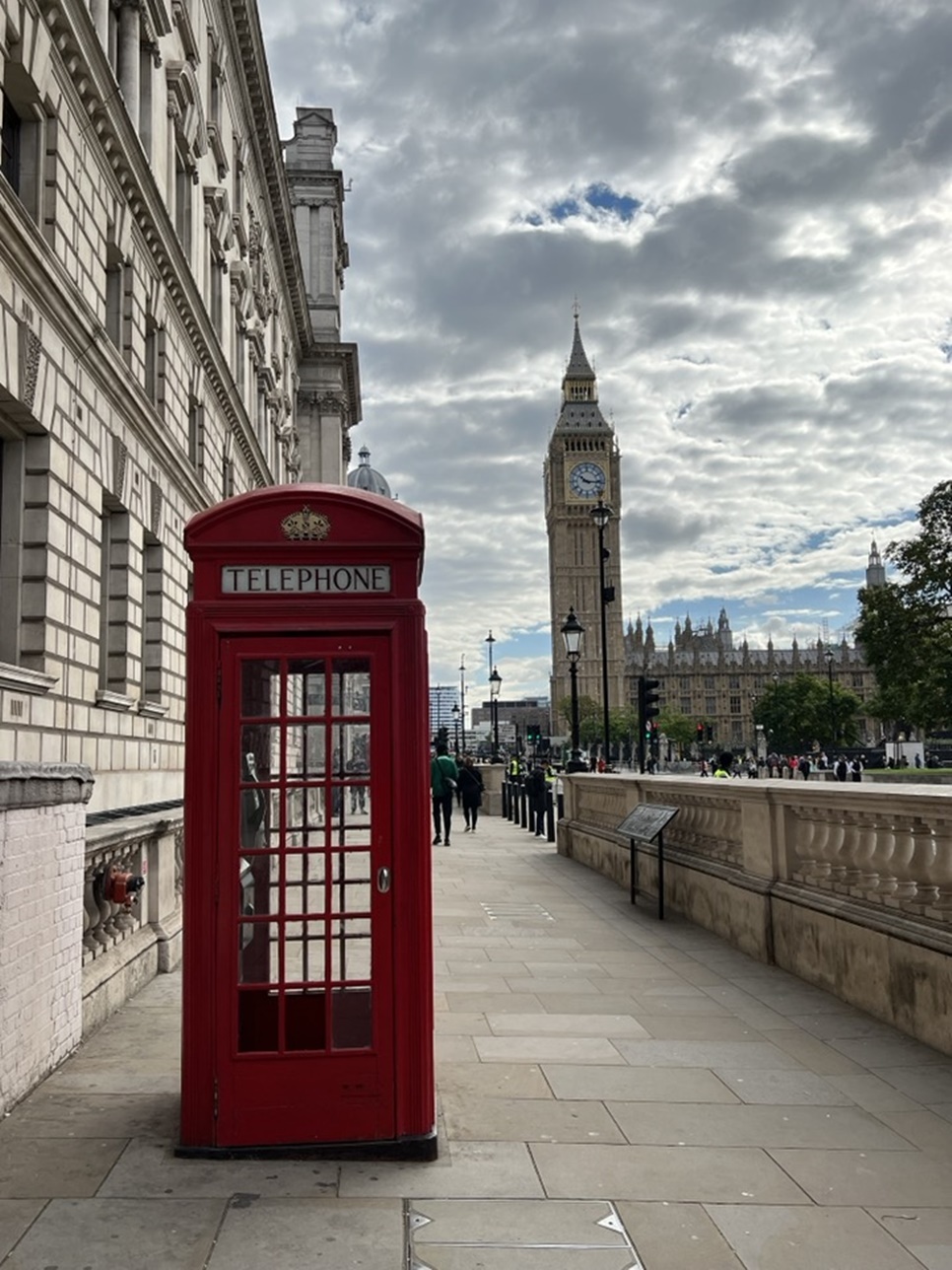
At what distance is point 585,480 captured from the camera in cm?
16838

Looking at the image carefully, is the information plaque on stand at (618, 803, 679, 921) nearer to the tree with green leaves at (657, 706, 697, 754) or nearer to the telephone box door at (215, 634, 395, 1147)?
the telephone box door at (215, 634, 395, 1147)

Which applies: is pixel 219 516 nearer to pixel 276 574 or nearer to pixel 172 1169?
pixel 276 574

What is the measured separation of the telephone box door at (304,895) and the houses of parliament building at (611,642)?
157 metres

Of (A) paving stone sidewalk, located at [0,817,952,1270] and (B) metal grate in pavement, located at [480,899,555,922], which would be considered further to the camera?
(B) metal grate in pavement, located at [480,899,555,922]

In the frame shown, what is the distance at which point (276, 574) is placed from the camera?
192 inches

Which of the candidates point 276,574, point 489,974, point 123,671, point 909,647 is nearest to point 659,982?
point 489,974

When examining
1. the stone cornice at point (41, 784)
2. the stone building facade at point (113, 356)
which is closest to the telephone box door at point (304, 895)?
the stone cornice at point (41, 784)

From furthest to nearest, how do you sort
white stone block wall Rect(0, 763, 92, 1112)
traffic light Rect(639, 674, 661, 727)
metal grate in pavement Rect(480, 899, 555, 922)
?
traffic light Rect(639, 674, 661, 727) < metal grate in pavement Rect(480, 899, 555, 922) < white stone block wall Rect(0, 763, 92, 1112)

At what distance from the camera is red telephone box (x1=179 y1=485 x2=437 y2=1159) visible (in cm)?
474

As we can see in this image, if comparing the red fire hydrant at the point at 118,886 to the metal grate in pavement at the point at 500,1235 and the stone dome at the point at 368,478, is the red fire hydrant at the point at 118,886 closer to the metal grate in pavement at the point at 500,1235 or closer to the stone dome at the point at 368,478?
the metal grate in pavement at the point at 500,1235

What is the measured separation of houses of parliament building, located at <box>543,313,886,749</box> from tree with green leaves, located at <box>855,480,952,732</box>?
115548mm

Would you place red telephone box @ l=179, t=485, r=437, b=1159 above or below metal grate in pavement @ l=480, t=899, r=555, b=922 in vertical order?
above

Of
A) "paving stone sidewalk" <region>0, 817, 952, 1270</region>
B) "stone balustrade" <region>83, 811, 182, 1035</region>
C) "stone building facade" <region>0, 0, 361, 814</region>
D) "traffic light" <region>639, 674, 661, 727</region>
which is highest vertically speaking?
"stone building facade" <region>0, 0, 361, 814</region>

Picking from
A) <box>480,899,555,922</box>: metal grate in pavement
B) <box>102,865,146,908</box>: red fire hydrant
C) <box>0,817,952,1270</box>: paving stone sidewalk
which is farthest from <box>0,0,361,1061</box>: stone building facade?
<box>480,899,555,922</box>: metal grate in pavement
